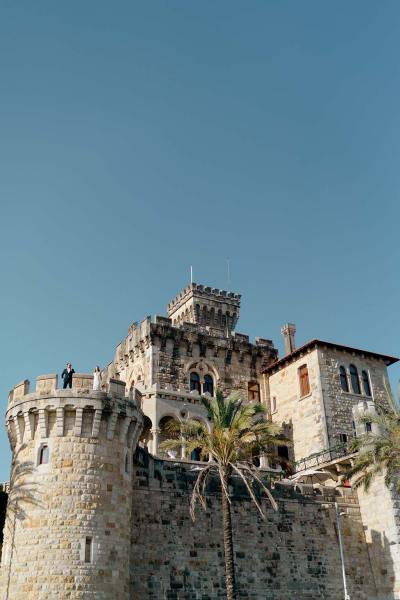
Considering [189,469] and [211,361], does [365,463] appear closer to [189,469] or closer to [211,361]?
[189,469]

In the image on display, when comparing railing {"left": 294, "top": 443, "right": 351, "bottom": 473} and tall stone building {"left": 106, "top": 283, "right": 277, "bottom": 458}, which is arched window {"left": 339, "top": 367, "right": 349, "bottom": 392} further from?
tall stone building {"left": 106, "top": 283, "right": 277, "bottom": 458}

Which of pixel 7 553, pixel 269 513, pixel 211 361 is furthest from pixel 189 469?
pixel 211 361

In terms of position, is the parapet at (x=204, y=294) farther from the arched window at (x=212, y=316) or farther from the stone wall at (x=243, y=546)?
the stone wall at (x=243, y=546)

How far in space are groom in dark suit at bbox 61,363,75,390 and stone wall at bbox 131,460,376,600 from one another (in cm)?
505

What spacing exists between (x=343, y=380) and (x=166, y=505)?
57.9 feet

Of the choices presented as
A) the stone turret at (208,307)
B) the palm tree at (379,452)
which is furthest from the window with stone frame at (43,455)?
the stone turret at (208,307)

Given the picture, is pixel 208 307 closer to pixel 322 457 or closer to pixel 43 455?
pixel 322 457

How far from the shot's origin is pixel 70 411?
86.9ft

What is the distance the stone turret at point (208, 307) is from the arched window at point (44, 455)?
90.9 feet

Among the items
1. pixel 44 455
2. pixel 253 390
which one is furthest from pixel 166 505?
pixel 253 390

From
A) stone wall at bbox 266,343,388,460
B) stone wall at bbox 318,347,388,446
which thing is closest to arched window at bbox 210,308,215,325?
stone wall at bbox 266,343,388,460

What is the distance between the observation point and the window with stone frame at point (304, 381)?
42.9m

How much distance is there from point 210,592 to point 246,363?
70.0 ft

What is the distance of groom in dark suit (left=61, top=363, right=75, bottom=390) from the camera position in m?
27.6
